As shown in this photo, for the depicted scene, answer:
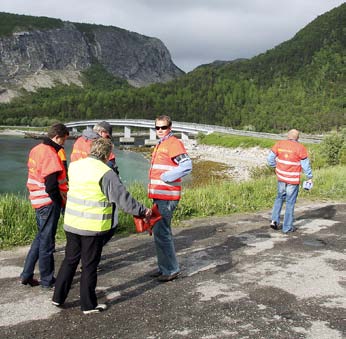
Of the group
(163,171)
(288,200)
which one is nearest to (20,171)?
(288,200)

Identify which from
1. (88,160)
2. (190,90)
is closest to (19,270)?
(88,160)

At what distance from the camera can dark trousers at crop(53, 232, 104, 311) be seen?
455 cm

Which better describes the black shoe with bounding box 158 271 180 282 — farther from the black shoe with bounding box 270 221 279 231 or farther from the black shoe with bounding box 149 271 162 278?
the black shoe with bounding box 270 221 279 231

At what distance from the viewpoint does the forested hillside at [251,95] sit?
416 ft

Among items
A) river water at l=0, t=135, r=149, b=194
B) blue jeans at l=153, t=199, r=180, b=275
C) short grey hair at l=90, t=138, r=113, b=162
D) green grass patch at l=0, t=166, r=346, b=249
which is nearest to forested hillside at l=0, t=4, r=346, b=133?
river water at l=0, t=135, r=149, b=194

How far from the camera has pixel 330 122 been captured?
332ft

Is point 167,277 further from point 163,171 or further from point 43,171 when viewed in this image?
point 43,171

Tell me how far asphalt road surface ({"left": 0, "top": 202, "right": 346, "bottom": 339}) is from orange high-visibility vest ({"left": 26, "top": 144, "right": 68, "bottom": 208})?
47.6 inches

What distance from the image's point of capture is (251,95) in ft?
468

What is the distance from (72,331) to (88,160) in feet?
5.90

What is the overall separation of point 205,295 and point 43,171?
8.52 feet

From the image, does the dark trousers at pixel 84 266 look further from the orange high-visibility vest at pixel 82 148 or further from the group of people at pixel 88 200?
the orange high-visibility vest at pixel 82 148

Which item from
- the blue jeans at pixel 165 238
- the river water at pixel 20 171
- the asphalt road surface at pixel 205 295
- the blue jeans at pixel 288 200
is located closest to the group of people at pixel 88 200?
the blue jeans at pixel 165 238

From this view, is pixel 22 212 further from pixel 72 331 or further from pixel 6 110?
pixel 6 110
